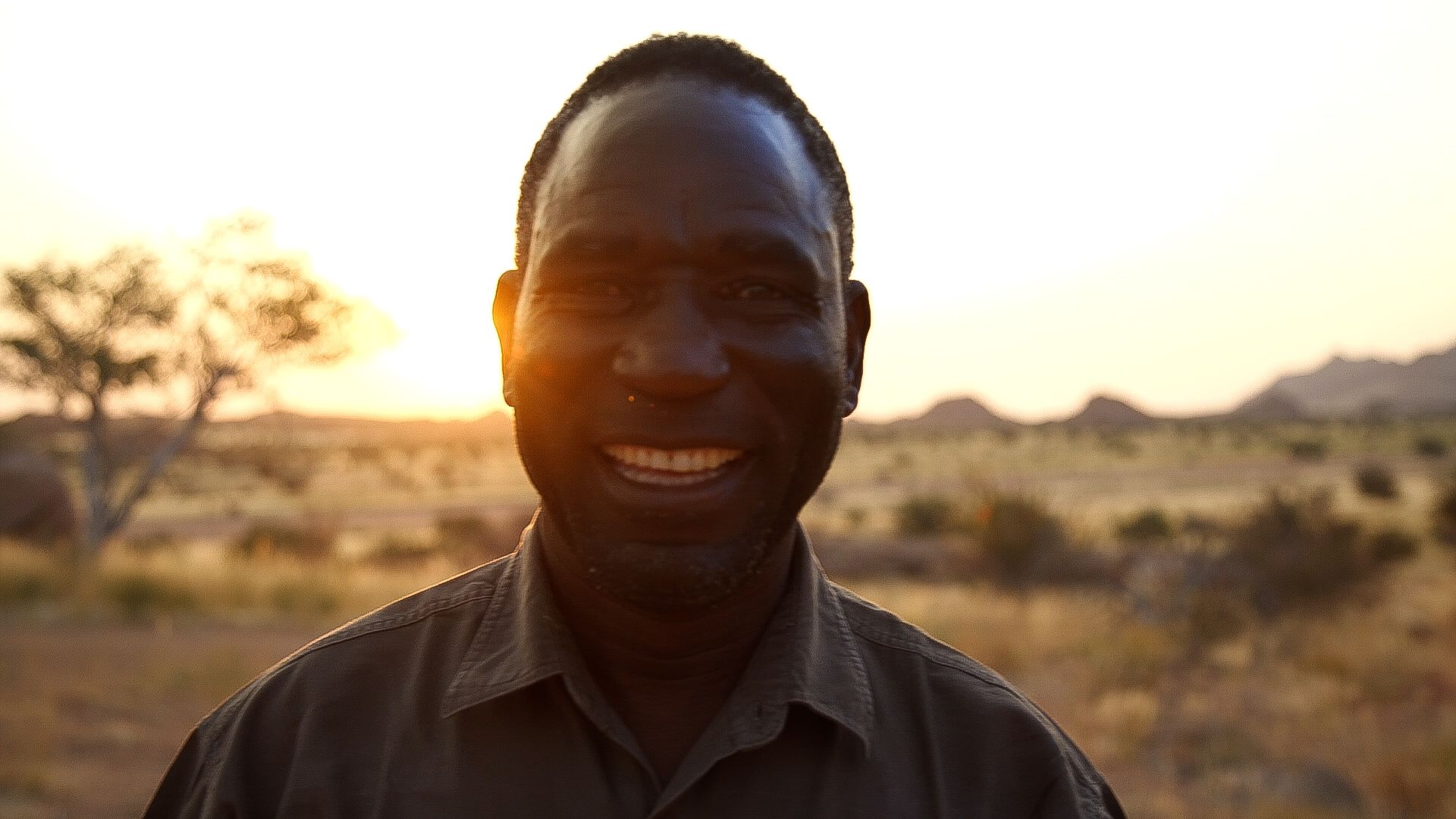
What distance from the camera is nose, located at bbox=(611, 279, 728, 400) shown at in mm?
1830

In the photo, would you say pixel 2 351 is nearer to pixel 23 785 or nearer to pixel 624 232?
pixel 23 785

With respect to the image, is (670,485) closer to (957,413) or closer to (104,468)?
(104,468)

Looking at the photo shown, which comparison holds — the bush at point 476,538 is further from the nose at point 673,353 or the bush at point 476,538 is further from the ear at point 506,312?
the nose at point 673,353

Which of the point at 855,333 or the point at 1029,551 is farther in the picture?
the point at 1029,551

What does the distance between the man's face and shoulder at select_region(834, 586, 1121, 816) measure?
391 millimetres

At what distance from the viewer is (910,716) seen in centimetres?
207

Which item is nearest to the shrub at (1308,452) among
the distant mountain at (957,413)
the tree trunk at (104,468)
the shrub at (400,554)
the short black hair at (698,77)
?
the shrub at (400,554)

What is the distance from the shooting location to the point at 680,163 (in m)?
1.95

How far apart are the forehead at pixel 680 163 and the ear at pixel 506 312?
211 millimetres

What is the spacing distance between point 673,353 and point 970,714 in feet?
2.84

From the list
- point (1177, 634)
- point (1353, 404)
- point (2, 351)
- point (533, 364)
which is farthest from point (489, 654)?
point (1353, 404)

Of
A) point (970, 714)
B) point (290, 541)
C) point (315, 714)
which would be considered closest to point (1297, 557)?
point (970, 714)

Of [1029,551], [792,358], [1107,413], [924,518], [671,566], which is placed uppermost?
[792,358]

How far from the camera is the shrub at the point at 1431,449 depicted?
50.2 m
